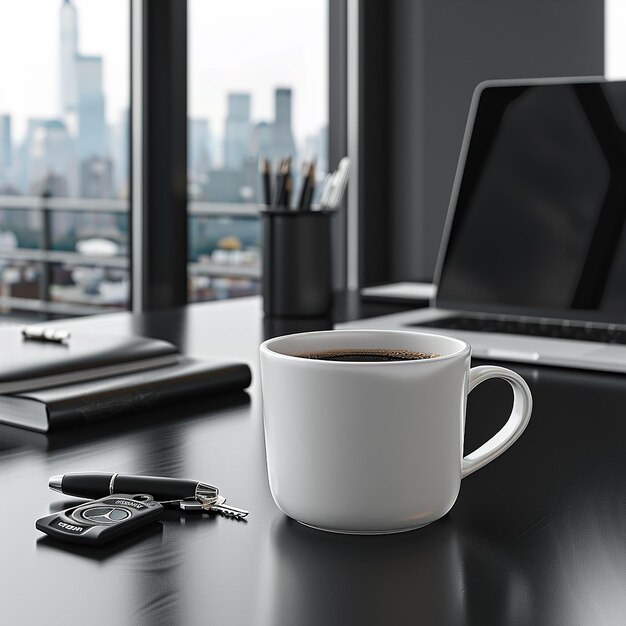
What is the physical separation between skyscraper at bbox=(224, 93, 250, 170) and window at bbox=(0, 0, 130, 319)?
38 cm

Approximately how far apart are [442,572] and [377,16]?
2811mm

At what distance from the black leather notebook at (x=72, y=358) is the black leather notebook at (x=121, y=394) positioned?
12 millimetres

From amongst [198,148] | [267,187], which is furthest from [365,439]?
[198,148]

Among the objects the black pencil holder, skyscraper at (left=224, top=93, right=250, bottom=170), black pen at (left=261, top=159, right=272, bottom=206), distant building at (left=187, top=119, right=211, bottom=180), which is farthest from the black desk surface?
skyscraper at (left=224, top=93, right=250, bottom=170)

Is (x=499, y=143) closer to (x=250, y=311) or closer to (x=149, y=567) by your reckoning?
(x=250, y=311)

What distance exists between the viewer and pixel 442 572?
1.40 ft

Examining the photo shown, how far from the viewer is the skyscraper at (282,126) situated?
2674 mm

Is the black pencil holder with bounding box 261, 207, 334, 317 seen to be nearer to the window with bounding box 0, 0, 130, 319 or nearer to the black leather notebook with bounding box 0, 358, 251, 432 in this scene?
the black leather notebook with bounding box 0, 358, 251, 432

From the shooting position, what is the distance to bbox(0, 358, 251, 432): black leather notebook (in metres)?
0.68

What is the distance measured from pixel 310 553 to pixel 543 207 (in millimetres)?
769

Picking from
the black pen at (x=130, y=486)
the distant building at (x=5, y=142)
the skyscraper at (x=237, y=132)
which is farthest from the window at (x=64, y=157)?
the black pen at (x=130, y=486)

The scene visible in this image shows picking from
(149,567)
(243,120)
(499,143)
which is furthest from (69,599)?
(243,120)

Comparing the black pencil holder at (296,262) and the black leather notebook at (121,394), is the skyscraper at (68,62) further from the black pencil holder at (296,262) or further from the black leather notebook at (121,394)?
the black leather notebook at (121,394)

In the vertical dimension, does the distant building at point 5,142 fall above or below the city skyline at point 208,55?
below
